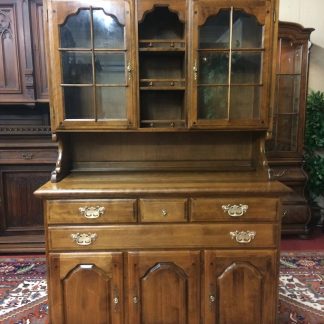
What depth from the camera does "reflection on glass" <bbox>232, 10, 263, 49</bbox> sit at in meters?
1.64

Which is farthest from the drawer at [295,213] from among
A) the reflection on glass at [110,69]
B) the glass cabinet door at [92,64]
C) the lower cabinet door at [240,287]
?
the reflection on glass at [110,69]

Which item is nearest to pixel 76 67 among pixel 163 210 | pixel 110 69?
pixel 110 69

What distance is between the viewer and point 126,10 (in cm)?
159

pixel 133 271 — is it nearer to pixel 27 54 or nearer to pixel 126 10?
pixel 126 10

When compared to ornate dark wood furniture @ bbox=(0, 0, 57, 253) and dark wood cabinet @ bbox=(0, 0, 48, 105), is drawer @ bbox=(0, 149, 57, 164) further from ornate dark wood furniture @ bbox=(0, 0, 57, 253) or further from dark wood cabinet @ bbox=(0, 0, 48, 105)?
dark wood cabinet @ bbox=(0, 0, 48, 105)

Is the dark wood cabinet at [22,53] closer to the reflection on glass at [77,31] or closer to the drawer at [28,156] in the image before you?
the drawer at [28,156]

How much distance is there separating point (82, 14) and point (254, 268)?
1.59m

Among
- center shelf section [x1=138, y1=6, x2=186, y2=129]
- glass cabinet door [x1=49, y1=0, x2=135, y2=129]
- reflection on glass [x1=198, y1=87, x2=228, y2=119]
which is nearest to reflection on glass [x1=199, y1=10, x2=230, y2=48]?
center shelf section [x1=138, y1=6, x2=186, y2=129]

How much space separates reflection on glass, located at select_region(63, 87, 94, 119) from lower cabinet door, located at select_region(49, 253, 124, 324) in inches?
28.9

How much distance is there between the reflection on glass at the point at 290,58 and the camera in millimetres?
2736

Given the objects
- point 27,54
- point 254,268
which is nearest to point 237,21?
point 254,268

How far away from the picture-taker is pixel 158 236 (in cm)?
155

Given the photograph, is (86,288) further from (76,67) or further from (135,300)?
(76,67)

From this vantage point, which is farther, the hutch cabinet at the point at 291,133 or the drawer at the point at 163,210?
the hutch cabinet at the point at 291,133
